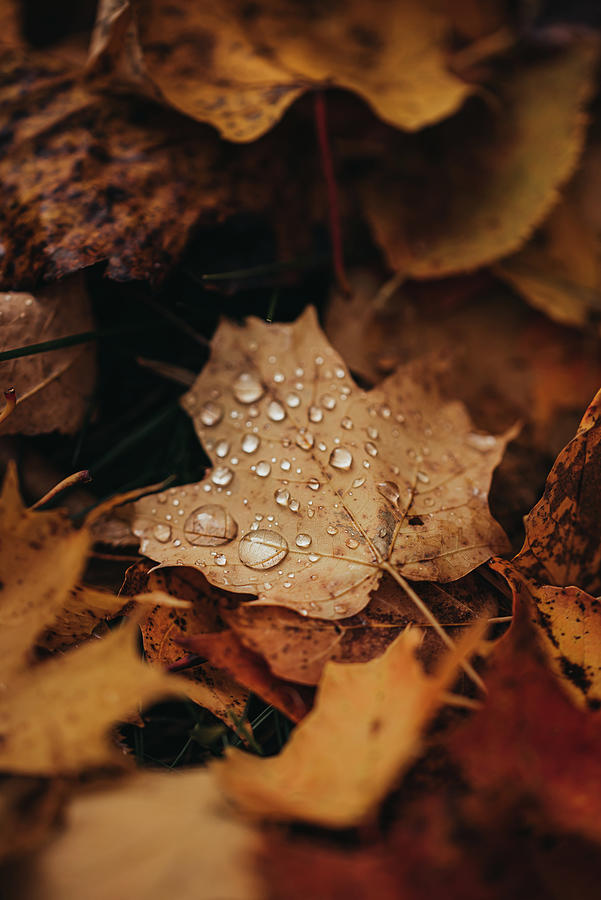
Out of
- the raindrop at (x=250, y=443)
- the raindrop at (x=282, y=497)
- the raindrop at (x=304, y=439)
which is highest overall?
the raindrop at (x=250, y=443)

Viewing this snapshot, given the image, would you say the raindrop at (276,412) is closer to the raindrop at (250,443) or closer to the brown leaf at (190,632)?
the raindrop at (250,443)

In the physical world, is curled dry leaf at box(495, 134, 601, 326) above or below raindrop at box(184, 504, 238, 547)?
below

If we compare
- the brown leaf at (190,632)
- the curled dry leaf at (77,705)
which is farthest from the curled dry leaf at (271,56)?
the curled dry leaf at (77,705)

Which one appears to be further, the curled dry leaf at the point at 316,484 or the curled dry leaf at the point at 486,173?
the curled dry leaf at the point at 486,173

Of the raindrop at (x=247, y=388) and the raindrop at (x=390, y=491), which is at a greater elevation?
the raindrop at (x=247, y=388)

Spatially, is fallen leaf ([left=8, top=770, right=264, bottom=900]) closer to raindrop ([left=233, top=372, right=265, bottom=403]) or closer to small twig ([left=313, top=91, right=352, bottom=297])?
raindrop ([left=233, top=372, right=265, bottom=403])

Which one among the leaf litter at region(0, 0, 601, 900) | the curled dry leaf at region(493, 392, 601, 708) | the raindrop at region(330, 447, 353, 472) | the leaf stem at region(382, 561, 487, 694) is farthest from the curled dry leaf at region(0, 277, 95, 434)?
the curled dry leaf at region(493, 392, 601, 708)
